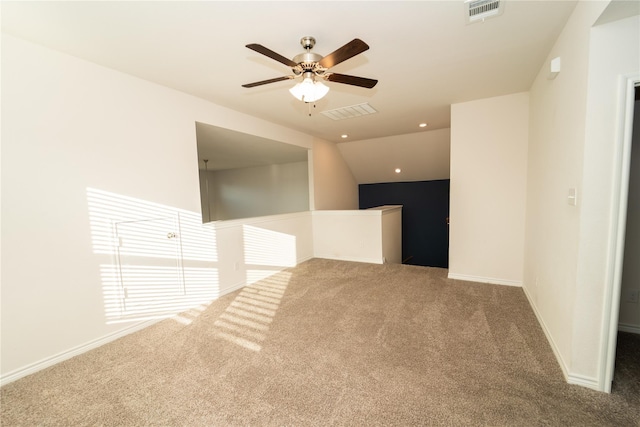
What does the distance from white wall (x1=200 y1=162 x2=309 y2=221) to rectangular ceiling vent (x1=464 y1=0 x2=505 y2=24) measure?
5.40 metres

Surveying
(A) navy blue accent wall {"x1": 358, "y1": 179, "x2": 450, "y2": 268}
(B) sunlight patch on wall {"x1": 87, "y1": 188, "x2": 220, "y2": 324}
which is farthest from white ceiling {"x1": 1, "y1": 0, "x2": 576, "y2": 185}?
(A) navy blue accent wall {"x1": 358, "y1": 179, "x2": 450, "y2": 268}

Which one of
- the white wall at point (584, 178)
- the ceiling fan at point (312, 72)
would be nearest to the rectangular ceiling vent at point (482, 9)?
the white wall at point (584, 178)

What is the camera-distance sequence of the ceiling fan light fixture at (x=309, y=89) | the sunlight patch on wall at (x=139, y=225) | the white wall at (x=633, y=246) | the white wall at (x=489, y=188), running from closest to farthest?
1. the ceiling fan light fixture at (x=309, y=89)
2. the white wall at (x=633, y=246)
3. the sunlight patch on wall at (x=139, y=225)
4. the white wall at (x=489, y=188)

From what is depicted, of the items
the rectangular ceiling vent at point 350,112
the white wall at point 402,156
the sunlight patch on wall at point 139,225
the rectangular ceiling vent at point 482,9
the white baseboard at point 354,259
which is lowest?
the white baseboard at point 354,259

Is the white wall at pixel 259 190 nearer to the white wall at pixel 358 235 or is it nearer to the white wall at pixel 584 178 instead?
the white wall at pixel 358 235

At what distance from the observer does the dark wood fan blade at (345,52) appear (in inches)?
61.8

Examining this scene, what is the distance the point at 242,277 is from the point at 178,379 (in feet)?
6.62

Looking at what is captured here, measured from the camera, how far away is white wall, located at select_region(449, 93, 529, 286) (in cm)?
344

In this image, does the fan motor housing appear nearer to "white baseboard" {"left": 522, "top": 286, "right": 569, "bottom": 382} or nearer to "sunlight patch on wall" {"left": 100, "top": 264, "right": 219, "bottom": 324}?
"sunlight patch on wall" {"left": 100, "top": 264, "right": 219, "bottom": 324}

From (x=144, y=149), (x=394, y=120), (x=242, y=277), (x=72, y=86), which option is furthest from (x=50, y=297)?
(x=394, y=120)

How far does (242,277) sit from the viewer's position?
394 cm

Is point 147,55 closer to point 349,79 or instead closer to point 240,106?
point 240,106

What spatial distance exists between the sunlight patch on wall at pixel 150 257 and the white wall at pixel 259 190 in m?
3.95

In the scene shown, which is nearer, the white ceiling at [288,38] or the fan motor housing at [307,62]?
the white ceiling at [288,38]
